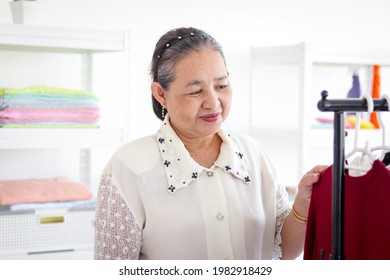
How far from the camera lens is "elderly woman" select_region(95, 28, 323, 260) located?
1.59m

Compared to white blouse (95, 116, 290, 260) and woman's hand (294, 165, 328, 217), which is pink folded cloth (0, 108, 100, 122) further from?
woman's hand (294, 165, 328, 217)

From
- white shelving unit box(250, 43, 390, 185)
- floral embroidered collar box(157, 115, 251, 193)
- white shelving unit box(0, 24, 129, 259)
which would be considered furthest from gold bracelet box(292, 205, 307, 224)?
white shelving unit box(250, 43, 390, 185)

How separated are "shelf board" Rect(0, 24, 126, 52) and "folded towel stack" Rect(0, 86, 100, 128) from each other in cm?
15

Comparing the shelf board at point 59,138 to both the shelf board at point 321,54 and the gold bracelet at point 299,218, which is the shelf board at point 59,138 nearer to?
the shelf board at point 321,54

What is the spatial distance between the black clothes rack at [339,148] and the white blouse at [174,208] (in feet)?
1.39

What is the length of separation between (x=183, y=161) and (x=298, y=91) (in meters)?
1.57

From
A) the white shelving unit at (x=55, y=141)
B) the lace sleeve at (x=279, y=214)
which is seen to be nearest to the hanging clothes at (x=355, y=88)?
the white shelving unit at (x=55, y=141)

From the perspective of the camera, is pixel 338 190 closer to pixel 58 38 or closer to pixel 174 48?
pixel 174 48

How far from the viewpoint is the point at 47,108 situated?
2320 millimetres

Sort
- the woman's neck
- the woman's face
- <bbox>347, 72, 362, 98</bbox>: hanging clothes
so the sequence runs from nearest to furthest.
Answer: the woman's face < the woman's neck < <bbox>347, 72, 362, 98</bbox>: hanging clothes

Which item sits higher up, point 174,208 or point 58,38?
point 58,38

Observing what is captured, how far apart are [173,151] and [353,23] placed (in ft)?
5.99

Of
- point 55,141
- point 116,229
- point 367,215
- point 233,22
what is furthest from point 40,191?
point 367,215
